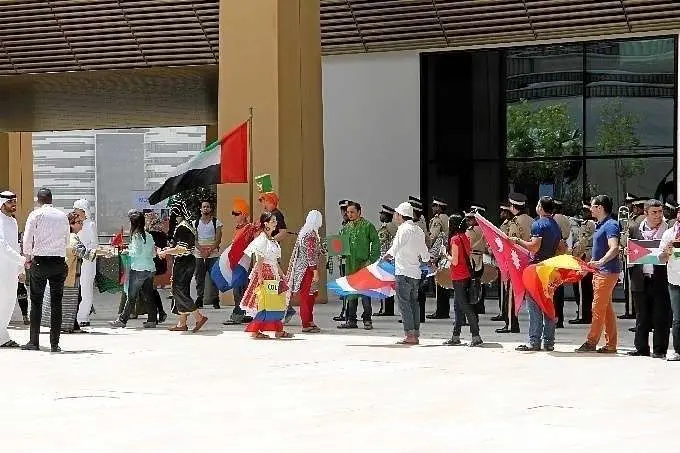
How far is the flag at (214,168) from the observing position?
58.5 feet

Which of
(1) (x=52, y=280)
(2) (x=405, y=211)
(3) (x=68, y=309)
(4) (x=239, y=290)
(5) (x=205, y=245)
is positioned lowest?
(3) (x=68, y=309)

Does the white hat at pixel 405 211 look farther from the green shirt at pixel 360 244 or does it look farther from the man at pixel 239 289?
the man at pixel 239 289

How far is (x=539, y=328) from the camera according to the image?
13969mm

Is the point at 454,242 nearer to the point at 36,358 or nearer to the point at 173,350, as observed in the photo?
the point at 173,350

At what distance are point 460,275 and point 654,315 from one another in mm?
2243

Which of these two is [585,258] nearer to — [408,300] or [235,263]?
[408,300]

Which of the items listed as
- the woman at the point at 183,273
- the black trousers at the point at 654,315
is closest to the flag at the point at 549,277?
the black trousers at the point at 654,315

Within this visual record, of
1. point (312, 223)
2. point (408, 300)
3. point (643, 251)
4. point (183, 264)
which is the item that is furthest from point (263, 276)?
point (643, 251)

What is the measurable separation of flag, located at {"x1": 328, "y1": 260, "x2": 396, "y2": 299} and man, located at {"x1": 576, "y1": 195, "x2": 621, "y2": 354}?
9.11 feet

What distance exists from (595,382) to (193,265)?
22.9 feet

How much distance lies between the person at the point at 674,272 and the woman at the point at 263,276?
15.3 ft

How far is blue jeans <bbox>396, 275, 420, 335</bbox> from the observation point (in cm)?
1461

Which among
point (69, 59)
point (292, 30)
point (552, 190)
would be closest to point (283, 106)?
point (292, 30)

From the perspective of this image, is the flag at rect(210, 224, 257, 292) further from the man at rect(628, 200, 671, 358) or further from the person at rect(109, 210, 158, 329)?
the man at rect(628, 200, 671, 358)
